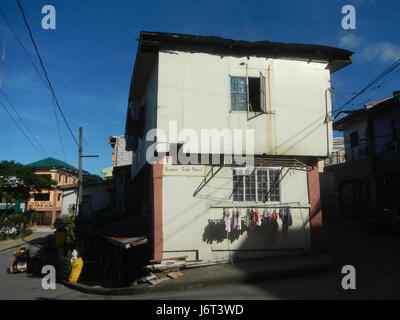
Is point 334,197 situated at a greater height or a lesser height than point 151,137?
lesser

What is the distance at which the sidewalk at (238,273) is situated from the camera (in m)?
8.65

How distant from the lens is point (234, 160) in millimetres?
10938

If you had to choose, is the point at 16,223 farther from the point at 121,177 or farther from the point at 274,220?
the point at 274,220

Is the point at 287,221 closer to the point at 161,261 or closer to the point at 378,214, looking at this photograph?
the point at 161,261

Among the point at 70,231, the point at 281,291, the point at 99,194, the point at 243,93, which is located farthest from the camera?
the point at 99,194

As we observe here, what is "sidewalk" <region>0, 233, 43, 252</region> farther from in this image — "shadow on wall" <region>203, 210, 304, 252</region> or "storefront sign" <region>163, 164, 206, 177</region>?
"shadow on wall" <region>203, 210, 304, 252</region>

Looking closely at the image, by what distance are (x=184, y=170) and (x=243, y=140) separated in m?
2.47

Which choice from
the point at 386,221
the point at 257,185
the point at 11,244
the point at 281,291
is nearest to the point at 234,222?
the point at 257,185

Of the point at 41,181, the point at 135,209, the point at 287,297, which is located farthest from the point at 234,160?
the point at 41,181

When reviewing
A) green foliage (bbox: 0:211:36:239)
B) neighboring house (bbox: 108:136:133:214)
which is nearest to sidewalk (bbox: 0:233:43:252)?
green foliage (bbox: 0:211:36:239)

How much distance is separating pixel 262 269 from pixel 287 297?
1906 millimetres

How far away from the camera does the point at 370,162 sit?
19.1m

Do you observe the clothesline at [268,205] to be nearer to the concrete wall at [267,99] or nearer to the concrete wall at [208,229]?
the concrete wall at [208,229]
